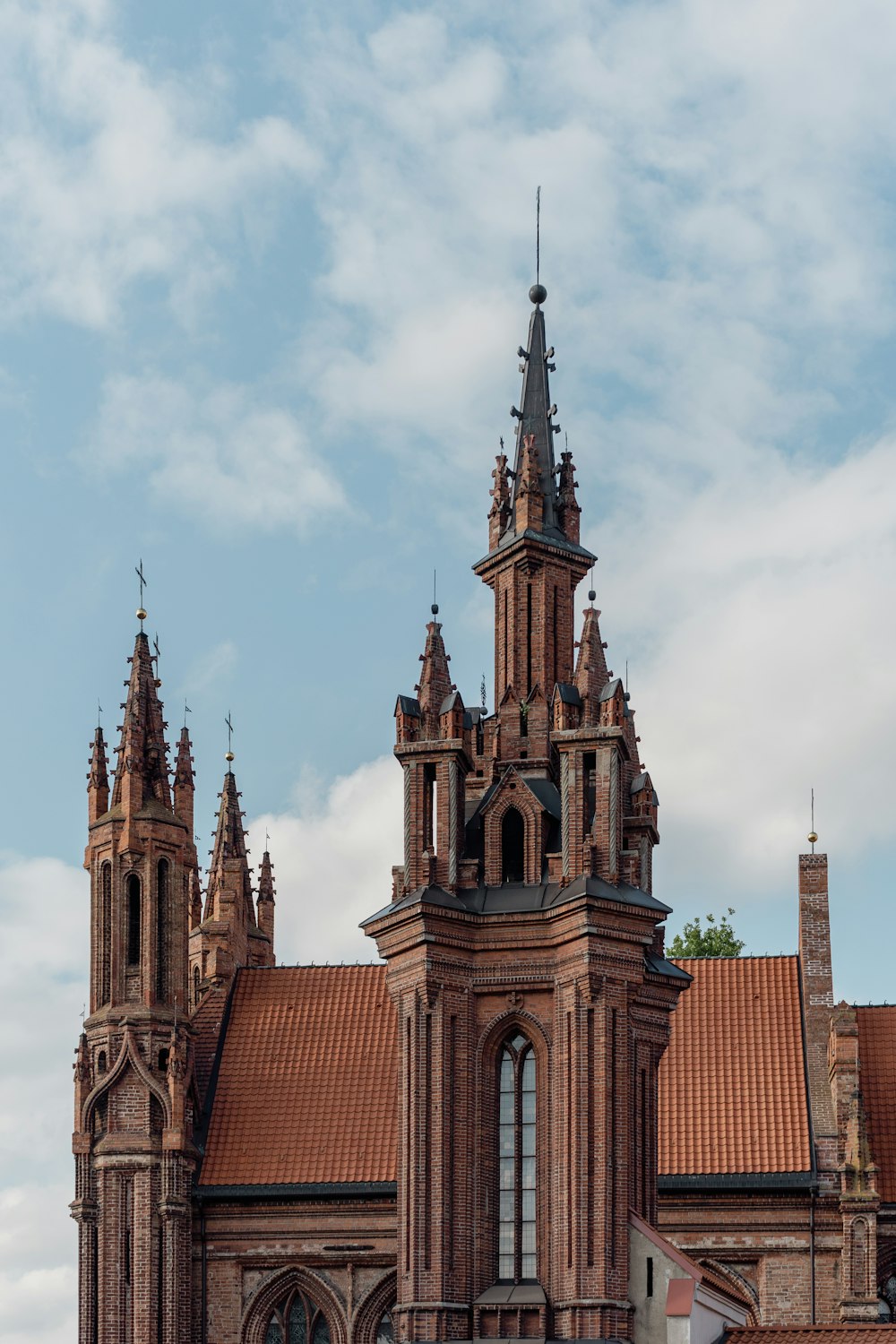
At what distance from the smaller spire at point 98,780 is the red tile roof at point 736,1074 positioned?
41.3ft

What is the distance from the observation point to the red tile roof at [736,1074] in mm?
53719

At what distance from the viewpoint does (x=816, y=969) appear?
55906mm

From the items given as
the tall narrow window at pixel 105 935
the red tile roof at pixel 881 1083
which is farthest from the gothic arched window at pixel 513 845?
the tall narrow window at pixel 105 935

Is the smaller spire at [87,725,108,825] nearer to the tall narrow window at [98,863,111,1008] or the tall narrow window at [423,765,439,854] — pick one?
the tall narrow window at [98,863,111,1008]

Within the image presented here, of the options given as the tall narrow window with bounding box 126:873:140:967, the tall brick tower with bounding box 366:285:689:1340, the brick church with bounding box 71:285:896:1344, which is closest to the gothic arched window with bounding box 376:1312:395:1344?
the brick church with bounding box 71:285:896:1344

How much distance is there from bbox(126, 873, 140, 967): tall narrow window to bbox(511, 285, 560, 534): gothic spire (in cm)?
1100

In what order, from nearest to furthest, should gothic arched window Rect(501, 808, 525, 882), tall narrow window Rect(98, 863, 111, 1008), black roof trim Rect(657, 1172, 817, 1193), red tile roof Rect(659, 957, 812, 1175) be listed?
1. gothic arched window Rect(501, 808, 525, 882)
2. black roof trim Rect(657, 1172, 817, 1193)
3. red tile roof Rect(659, 957, 812, 1175)
4. tall narrow window Rect(98, 863, 111, 1008)

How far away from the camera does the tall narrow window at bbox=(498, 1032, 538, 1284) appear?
46.6 m

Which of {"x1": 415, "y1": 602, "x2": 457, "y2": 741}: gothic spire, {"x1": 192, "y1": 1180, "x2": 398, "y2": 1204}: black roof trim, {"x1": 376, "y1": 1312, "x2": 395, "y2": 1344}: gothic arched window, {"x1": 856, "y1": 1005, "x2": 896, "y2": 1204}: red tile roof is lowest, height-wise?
{"x1": 376, "y1": 1312, "x2": 395, "y2": 1344}: gothic arched window

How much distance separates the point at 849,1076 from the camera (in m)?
53.6

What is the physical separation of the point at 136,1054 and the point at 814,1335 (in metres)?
15.7

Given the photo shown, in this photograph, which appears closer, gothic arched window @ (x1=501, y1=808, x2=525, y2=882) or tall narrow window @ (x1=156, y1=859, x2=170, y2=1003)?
gothic arched window @ (x1=501, y1=808, x2=525, y2=882)

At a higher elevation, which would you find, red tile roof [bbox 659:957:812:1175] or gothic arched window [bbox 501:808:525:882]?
gothic arched window [bbox 501:808:525:882]

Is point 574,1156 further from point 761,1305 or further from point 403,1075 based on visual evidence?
point 761,1305
